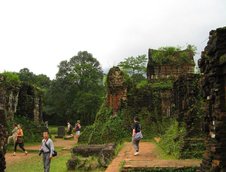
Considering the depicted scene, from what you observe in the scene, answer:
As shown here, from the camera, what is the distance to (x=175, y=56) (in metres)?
34.1

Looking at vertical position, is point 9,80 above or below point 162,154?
above

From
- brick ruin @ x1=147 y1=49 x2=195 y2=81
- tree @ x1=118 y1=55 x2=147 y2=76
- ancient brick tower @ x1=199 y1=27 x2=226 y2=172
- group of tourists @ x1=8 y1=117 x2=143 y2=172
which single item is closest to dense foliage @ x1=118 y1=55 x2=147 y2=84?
tree @ x1=118 y1=55 x2=147 y2=76

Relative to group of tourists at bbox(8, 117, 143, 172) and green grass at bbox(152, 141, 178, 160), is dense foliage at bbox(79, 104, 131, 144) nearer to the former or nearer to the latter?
group of tourists at bbox(8, 117, 143, 172)

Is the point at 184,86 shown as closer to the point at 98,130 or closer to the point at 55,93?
the point at 98,130

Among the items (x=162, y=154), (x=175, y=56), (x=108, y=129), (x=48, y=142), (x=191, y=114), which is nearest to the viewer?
(x=48, y=142)

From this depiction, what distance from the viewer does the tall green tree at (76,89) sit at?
52394 millimetres

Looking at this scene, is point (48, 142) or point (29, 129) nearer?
point (48, 142)

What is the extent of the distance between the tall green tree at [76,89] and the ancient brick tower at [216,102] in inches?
1665

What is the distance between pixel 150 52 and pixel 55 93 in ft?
72.7

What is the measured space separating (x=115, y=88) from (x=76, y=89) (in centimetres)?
3236

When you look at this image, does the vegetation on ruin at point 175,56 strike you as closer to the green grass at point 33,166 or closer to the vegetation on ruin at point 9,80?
the vegetation on ruin at point 9,80

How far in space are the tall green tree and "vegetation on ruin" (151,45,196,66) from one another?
18205 millimetres

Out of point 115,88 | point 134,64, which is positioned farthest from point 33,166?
point 134,64

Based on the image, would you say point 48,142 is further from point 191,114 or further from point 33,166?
point 191,114
